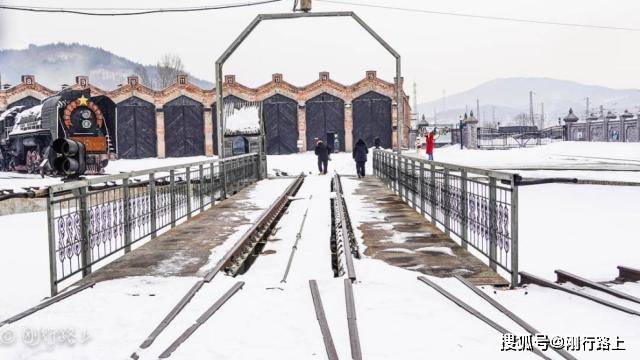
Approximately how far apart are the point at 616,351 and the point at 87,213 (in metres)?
5.94

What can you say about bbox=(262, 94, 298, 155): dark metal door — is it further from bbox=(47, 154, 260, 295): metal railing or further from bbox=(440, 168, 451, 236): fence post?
bbox=(440, 168, 451, 236): fence post

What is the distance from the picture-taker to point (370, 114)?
47.1 m

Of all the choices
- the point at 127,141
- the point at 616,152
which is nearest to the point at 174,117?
the point at 127,141

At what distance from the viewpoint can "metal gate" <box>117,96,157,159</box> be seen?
1854 inches

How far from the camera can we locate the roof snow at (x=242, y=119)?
86.9ft

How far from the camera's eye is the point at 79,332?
5137mm

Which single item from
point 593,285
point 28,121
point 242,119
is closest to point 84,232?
point 593,285

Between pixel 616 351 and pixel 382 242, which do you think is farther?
pixel 382 242

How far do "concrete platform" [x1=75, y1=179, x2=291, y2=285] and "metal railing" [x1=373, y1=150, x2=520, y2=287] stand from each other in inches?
140

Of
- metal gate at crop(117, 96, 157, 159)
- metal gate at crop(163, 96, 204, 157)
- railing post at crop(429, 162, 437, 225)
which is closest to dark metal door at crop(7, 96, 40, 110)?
metal gate at crop(117, 96, 157, 159)

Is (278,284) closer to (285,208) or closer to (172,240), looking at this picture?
(172,240)

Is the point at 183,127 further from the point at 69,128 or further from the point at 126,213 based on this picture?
the point at 126,213

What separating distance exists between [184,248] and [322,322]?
14.7ft

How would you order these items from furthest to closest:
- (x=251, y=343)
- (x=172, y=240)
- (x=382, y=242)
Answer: (x=172, y=240), (x=382, y=242), (x=251, y=343)
